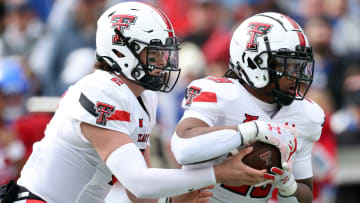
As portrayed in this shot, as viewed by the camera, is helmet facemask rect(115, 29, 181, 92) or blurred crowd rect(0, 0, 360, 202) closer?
helmet facemask rect(115, 29, 181, 92)

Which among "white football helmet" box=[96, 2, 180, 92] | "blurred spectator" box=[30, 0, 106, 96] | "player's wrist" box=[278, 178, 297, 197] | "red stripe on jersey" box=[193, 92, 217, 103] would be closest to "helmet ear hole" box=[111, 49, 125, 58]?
"white football helmet" box=[96, 2, 180, 92]

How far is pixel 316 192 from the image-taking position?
654 centimetres

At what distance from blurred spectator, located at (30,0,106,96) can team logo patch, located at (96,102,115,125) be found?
4.02 metres

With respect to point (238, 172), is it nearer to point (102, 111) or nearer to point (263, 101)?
point (263, 101)

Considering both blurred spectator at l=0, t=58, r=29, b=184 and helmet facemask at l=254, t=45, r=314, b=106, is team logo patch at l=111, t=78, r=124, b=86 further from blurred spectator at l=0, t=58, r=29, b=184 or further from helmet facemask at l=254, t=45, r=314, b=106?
blurred spectator at l=0, t=58, r=29, b=184

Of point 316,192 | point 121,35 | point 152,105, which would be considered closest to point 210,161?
point 152,105

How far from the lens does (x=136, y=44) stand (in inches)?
154

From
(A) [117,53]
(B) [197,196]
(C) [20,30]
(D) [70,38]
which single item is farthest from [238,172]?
(C) [20,30]

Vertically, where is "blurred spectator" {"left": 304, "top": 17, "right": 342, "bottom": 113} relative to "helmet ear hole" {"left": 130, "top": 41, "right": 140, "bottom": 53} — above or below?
below

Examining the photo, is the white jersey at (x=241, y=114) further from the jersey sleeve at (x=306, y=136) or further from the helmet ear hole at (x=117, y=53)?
the helmet ear hole at (x=117, y=53)

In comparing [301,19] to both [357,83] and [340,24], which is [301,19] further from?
[357,83]

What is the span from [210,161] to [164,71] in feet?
1.88

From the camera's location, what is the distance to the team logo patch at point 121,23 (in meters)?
3.91

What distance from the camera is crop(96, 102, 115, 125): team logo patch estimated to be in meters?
3.67
